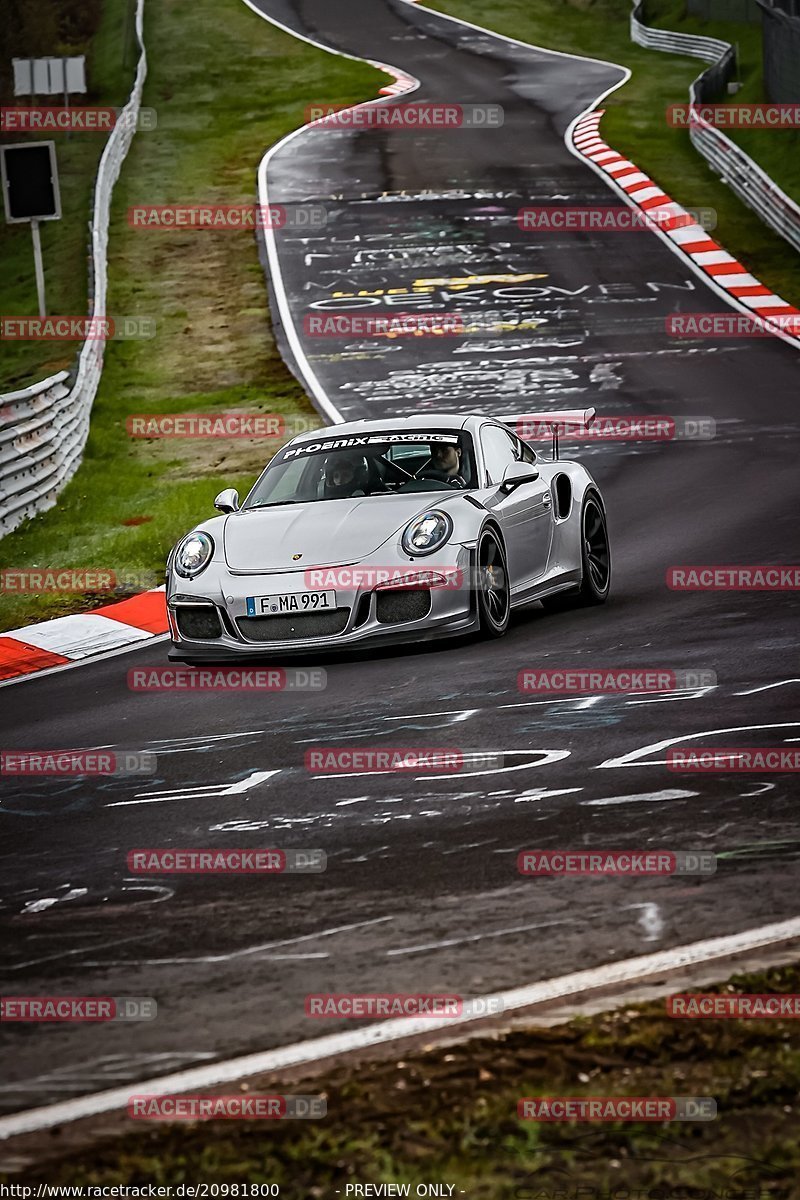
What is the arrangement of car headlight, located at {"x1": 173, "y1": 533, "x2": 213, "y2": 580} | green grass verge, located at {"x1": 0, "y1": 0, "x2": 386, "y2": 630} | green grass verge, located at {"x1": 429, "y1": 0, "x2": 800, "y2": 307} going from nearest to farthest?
car headlight, located at {"x1": 173, "y1": 533, "x2": 213, "y2": 580} < green grass verge, located at {"x1": 0, "y1": 0, "x2": 386, "y2": 630} < green grass verge, located at {"x1": 429, "y1": 0, "x2": 800, "y2": 307}

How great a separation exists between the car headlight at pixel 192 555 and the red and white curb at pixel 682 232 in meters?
15.1

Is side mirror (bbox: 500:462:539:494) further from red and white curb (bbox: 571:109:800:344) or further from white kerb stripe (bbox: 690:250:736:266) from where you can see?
white kerb stripe (bbox: 690:250:736:266)

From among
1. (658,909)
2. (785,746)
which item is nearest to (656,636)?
(785,746)

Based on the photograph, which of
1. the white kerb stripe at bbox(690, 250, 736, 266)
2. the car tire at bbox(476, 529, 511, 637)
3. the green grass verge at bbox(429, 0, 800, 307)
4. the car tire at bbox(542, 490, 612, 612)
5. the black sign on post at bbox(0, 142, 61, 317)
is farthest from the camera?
the green grass verge at bbox(429, 0, 800, 307)

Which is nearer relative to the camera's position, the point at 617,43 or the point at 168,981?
the point at 168,981

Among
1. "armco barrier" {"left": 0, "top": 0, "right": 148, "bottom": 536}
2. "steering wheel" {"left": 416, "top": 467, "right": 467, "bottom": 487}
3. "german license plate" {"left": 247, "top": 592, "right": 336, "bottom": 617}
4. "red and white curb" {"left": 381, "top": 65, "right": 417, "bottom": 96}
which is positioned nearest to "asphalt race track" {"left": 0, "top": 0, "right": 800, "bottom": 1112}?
"german license plate" {"left": 247, "top": 592, "right": 336, "bottom": 617}

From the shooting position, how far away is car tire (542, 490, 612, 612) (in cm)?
1157

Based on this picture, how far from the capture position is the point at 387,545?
1002 cm

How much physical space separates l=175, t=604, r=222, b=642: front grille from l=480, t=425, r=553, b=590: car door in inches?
67.6

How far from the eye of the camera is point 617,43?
175 ft

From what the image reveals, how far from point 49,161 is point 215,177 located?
15581 mm

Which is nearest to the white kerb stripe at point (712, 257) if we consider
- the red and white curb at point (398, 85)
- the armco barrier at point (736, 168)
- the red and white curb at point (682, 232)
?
the red and white curb at point (682, 232)

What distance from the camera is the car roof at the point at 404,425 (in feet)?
37.1

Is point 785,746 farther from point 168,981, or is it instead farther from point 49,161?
point 49,161
